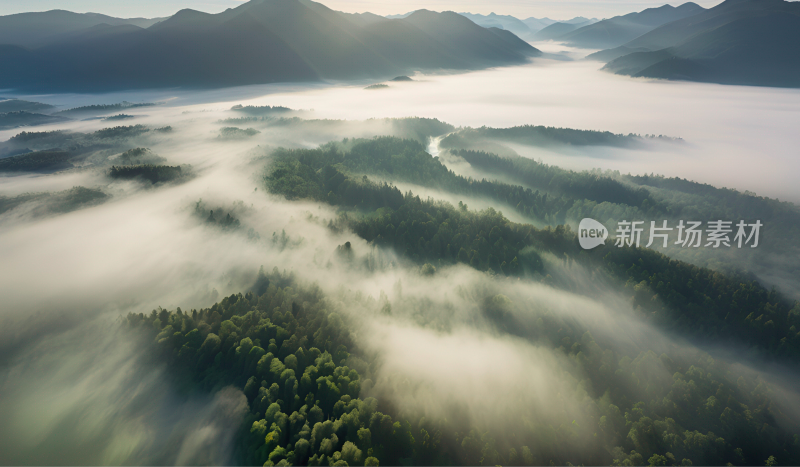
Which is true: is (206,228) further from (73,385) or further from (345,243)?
(73,385)

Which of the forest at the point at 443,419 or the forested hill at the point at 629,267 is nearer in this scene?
the forest at the point at 443,419

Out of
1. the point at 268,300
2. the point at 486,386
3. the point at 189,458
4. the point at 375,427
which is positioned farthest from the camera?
the point at 268,300

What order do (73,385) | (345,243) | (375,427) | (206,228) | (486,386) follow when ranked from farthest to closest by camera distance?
1. (206,228)
2. (345,243)
3. (73,385)
4. (486,386)
5. (375,427)

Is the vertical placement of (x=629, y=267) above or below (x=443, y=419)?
above

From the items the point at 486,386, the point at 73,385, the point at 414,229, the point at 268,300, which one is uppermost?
the point at 414,229

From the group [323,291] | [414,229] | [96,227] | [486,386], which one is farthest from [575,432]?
[96,227]

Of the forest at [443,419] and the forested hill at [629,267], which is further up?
the forested hill at [629,267]

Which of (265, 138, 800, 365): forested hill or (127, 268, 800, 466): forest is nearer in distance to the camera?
(127, 268, 800, 466): forest

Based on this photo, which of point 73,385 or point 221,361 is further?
point 73,385

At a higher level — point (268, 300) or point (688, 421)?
point (268, 300)

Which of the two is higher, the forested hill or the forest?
the forested hill

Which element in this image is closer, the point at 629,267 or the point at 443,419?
the point at 443,419
